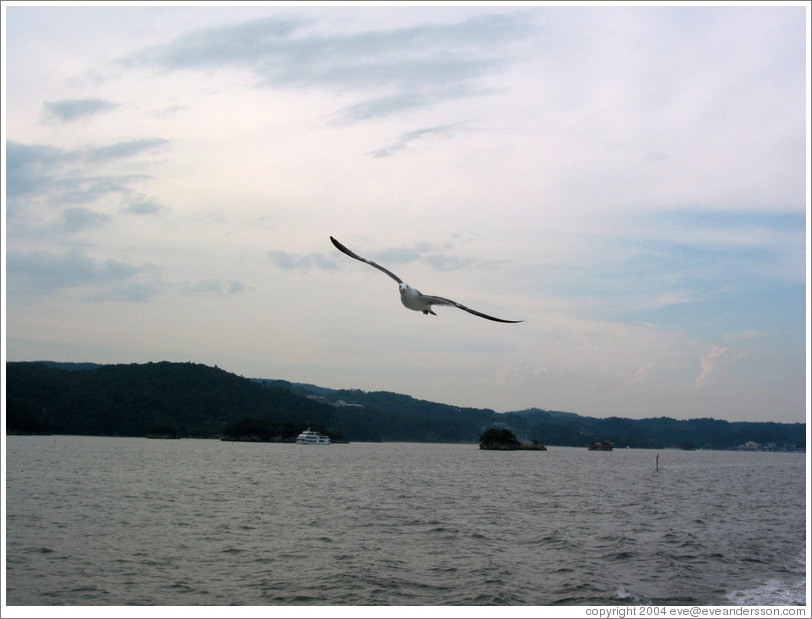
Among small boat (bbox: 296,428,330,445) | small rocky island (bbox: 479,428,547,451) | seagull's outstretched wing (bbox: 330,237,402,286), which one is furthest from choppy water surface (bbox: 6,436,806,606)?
small boat (bbox: 296,428,330,445)

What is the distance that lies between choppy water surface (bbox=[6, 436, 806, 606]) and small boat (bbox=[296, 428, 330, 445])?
4804 inches

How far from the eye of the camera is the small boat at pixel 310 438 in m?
183

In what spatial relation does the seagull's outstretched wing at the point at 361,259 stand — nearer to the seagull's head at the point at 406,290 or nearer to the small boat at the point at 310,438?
the seagull's head at the point at 406,290

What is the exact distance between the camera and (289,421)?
193500 mm

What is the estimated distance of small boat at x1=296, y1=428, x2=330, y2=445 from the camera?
183375 millimetres

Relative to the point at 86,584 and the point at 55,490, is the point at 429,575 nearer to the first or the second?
the point at 86,584

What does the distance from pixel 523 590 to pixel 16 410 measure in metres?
149

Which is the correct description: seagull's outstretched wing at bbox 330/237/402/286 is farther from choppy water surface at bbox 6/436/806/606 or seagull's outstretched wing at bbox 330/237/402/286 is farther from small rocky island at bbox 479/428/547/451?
small rocky island at bbox 479/428/547/451

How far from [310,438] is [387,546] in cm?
15258

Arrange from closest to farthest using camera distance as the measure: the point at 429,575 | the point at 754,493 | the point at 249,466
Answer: the point at 429,575 → the point at 754,493 → the point at 249,466

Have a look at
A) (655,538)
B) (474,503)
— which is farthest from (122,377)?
(655,538)

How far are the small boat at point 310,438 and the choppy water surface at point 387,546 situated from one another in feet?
400

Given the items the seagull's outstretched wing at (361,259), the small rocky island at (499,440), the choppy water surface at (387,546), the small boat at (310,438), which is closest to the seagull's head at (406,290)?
the seagull's outstretched wing at (361,259)

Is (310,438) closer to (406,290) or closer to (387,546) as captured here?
(387,546)
